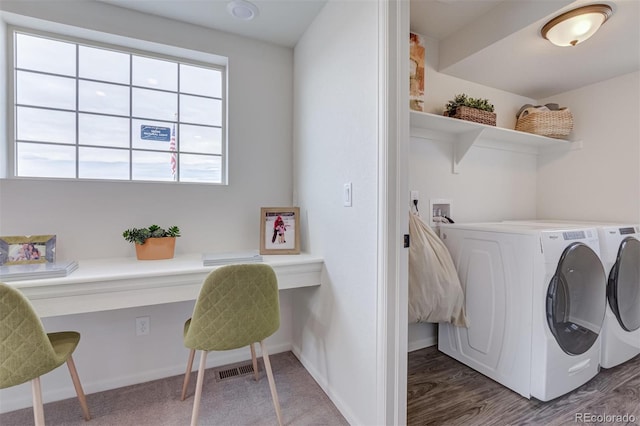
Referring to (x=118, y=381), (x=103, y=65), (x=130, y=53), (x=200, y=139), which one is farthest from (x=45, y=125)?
(x=118, y=381)

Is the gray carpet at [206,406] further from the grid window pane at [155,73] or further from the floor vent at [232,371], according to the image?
the grid window pane at [155,73]

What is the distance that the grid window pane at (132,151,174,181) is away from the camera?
186cm

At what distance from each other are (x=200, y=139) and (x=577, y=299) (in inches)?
102

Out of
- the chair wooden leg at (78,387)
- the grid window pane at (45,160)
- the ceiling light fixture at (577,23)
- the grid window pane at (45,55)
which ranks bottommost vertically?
the chair wooden leg at (78,387)

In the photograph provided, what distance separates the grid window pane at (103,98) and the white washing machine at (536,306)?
243 centimetres

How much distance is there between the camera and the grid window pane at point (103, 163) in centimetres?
174

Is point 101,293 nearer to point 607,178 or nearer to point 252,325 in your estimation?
point 252,325

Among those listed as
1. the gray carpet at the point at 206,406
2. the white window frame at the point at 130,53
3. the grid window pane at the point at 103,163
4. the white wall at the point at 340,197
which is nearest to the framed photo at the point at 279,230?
the white wall at the point at 340,197

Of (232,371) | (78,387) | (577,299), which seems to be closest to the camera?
(78,387)

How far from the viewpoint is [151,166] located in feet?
6.22

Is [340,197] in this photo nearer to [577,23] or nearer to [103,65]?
[577,23]

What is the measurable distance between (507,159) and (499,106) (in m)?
0.46

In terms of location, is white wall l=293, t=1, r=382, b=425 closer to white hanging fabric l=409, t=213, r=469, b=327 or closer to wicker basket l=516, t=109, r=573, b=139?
white hanging fabric l=409, t=213, r=469, b=327

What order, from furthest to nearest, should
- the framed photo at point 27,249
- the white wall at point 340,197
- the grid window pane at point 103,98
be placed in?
the grid window pane at point 103,98 < the framed photo at point 27,249 < the white wall at point 340,197
